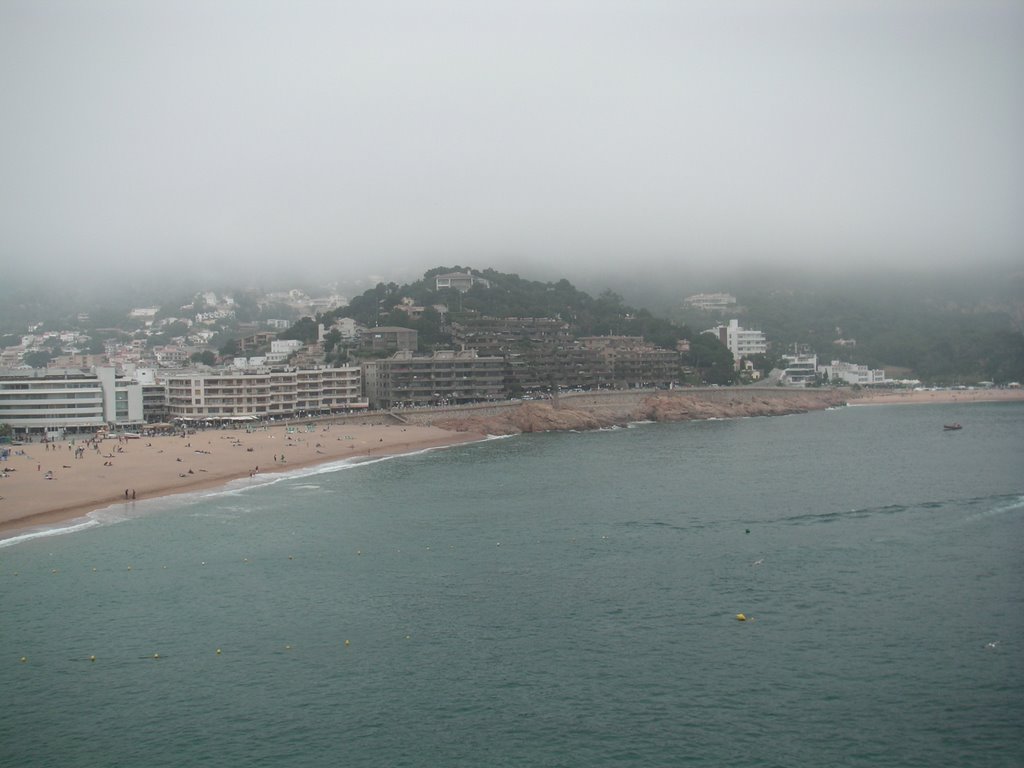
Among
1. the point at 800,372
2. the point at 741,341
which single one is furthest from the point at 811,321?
the point at 800,372

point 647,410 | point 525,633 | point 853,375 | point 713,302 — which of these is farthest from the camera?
point 713,302

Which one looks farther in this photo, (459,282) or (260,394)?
(459,282)

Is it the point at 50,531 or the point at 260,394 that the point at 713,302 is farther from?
the point at 50,531

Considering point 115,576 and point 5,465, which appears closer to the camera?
point 115,576

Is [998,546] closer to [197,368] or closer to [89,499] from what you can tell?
[89,499]

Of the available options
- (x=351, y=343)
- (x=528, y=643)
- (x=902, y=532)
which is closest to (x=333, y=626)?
(x=528, y=643)

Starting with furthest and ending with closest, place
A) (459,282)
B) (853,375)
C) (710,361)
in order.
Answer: (459,282) → (853,375) → (710,361)

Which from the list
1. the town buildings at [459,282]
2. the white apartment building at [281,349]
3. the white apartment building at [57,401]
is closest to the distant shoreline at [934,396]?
the town buildings at [459,282]
